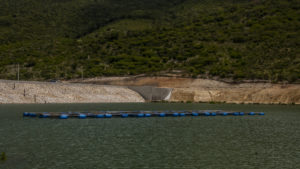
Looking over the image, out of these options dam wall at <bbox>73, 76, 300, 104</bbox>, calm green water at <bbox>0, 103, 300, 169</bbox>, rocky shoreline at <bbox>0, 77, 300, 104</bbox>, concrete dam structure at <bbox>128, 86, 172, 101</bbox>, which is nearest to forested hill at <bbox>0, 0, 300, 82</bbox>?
dam wall at <bbox>73, 76, 300, 104</bbox>

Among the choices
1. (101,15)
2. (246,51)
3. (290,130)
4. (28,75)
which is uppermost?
(101,15)

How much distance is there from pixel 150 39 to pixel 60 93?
59.2 m

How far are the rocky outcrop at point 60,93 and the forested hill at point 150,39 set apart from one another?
754 inches

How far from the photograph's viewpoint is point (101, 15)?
165m

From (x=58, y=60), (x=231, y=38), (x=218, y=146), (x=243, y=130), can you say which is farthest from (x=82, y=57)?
(x=218, y=146)

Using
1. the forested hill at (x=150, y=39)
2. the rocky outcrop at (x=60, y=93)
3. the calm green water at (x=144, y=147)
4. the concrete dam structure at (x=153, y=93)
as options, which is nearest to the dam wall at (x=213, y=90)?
the concrete dam structure at (x=153, y=93)

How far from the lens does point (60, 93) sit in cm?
7569

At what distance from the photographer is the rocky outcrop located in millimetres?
68375

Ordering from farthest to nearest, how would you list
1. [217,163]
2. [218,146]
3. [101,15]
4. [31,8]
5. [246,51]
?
1. [101,15]
2. [31,8]
3. [246,51]
4. [218,146]
5. [217,163]

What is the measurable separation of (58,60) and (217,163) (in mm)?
107165

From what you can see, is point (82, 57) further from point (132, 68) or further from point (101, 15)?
point (101, 15)

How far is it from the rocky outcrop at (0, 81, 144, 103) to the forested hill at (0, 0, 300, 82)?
1916 cm

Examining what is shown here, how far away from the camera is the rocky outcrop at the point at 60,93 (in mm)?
68375

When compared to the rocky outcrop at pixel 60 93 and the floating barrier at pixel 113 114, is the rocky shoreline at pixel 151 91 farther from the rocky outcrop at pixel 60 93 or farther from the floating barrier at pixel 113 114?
the floating barrier at pixel 113 114
